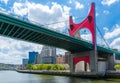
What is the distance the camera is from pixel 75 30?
74125 millimetres

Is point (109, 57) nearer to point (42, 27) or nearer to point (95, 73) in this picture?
point (95, 73)

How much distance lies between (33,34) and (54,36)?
482cm

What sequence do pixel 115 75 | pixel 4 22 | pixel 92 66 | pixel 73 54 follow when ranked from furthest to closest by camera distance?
pixel 73 54
pixel 92 66
pixel 115 75
pixel 4 22

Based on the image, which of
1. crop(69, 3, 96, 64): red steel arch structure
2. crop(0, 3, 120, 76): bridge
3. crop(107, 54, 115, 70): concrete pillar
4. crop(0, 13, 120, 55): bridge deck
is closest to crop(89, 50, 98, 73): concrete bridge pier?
crop(0, 3, 120, 76): bridge

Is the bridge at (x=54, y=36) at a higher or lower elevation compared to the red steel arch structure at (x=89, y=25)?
lower

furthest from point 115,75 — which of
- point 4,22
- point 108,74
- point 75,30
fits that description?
point 4,22

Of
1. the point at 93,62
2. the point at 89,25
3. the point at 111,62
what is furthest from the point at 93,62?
the point at 111,62

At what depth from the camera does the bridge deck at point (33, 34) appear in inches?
1720

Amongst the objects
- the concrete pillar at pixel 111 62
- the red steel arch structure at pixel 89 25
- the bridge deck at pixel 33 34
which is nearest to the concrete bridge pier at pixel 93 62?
the red steel arch structure at pixel 89 25

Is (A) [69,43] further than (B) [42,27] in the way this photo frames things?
Yes

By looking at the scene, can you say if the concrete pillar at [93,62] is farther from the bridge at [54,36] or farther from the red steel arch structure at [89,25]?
the red steel arch structure at [89,25]

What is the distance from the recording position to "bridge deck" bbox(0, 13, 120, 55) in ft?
143

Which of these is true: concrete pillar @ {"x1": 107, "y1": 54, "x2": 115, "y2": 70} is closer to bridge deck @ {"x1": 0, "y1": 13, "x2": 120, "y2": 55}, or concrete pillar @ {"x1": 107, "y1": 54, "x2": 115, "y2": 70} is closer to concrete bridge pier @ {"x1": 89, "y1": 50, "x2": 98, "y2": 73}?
bridge deck @ {"x1": 0, "y1": 13, "x2": 120, "y2": 55}

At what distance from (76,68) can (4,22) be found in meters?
44.7
